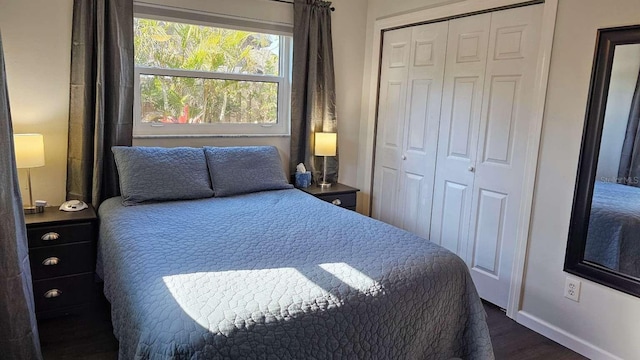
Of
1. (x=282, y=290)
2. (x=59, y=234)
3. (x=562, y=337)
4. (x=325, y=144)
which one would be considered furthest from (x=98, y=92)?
(x=562, y=337)

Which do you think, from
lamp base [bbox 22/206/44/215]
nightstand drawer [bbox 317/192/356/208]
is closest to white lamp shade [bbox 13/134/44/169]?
lamp base [bbox 22/206/44/215]

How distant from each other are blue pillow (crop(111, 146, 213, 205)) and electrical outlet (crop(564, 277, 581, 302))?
222 centimetres

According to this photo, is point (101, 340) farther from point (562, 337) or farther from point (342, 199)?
point (562, 337)

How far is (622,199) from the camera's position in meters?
2.24

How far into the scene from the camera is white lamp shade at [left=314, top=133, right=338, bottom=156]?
359cm

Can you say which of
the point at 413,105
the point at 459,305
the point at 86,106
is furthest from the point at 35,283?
the point at 413,105

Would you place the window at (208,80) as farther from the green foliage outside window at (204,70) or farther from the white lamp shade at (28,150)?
the white lamp shade at (28,150)

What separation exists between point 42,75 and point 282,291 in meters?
2.18

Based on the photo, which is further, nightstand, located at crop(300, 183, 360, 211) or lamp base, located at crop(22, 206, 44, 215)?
nightstand, located at crop(300, 183, 360, 211)

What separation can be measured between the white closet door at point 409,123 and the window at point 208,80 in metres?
0.86

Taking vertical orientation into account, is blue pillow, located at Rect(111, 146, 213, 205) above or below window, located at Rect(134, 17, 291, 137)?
below

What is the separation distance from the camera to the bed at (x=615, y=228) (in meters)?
2.21

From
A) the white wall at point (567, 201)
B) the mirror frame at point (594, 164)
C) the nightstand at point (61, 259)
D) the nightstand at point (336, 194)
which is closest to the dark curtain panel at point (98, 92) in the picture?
the nightstand at point (61, 259)

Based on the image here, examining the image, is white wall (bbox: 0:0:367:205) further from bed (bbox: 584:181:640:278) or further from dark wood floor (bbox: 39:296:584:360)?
bed (bbox: 584:181:640:278)
